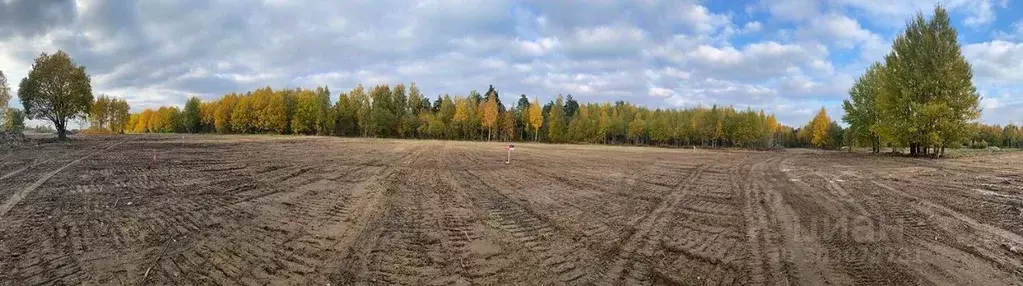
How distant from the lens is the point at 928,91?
3353 cm

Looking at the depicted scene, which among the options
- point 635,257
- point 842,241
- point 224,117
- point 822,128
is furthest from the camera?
point 224,117

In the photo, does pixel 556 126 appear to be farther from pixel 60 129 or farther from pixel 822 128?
pixel 60 129

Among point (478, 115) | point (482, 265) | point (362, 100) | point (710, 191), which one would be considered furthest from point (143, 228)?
point (362, 100)

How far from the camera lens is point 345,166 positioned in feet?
65.0

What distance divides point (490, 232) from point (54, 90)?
53.7 meters

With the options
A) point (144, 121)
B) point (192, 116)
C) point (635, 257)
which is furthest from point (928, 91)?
point (144, 121)

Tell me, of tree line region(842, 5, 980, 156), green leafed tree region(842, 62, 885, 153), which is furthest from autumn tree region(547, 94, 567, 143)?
tree line region(842, 5, 980, 156)

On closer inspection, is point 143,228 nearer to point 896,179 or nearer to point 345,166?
point 345,166

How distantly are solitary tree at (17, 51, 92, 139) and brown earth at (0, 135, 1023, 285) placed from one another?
38153 millimetres

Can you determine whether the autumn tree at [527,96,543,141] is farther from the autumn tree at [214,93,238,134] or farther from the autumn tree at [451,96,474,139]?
the autumn tree at [214,93,238,134]

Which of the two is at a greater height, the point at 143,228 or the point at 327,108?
the point at 327,108

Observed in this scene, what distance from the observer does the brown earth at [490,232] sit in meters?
6.04

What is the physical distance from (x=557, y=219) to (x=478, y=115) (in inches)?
3477

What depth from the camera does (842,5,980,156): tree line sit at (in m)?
32.5
